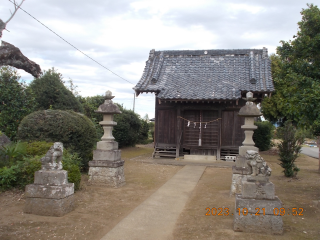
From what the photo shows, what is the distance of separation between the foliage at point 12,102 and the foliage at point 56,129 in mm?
1720

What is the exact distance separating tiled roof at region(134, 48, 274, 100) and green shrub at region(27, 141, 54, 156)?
24.4ft

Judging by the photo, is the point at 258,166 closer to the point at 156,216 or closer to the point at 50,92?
the point at 156,216

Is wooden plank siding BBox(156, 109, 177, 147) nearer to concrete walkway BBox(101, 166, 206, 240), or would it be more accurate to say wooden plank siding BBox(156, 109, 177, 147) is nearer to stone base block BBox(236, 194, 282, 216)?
concrete walkway BBox(101, 166, 206, 240)

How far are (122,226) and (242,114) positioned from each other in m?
4.47

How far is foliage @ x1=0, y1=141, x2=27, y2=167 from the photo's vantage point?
741 cm

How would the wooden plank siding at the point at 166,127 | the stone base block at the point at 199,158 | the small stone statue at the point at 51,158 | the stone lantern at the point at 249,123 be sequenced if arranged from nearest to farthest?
the small stone statue at the point at 51,158 → the stone lantern at the point at 249,123 → the stone base block at the point at 199,158 → the wooden plank siding at the point at 166,127

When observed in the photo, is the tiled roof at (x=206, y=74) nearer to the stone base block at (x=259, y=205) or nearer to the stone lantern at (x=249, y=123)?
the stone lantern at (x=249, y=123)

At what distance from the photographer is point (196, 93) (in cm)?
1460

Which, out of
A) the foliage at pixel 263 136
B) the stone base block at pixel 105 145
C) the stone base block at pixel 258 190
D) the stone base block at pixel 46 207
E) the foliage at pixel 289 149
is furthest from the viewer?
the foliage at pixel 263 136

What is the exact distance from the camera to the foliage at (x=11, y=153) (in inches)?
292

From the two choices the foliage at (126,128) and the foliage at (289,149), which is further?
the foliage at (126,128)

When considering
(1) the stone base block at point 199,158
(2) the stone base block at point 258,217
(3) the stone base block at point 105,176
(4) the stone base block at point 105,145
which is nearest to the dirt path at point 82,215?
(3) the stone base block at point 105,176

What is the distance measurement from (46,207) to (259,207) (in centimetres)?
400

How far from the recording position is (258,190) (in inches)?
193
